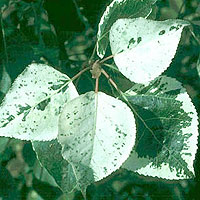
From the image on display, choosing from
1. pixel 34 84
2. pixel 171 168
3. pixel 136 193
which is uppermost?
pixel 34 84

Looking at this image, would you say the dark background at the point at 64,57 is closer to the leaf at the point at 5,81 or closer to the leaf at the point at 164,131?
the leaf at the point at 5,81

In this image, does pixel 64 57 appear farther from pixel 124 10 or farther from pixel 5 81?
pixel 124 10

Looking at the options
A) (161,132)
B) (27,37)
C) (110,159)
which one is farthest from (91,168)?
(27,37)

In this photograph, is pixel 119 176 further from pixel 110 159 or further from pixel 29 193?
pixel 110 159

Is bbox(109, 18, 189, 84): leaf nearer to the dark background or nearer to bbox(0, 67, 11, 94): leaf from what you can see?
the dark background

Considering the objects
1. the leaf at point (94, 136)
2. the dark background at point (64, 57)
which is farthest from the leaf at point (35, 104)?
the dark background at point (64, 57)

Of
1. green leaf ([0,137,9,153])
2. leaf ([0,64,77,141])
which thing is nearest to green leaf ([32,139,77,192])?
leaf ([0,64,77,141])
